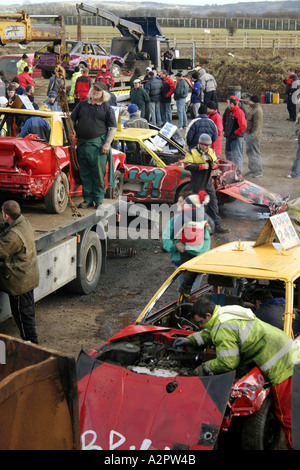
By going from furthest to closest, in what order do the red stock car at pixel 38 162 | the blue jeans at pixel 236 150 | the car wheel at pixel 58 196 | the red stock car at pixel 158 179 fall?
1. the blue jeans at pixel 236 150
2. the red stock car at pixel 158 179
3. the car wheel at pixel 58 196
4. the red stock car at pixel 38 162

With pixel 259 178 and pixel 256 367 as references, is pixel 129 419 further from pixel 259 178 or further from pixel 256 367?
pixel 259 178

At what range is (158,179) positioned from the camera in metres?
12.6

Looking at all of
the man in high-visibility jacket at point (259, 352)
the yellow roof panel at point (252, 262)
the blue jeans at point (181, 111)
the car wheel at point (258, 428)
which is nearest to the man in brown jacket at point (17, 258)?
the yellow roof panel at point (252, 262)

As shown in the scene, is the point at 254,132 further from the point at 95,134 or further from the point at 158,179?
the point at 95,134

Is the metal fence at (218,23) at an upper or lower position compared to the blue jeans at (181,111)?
upper

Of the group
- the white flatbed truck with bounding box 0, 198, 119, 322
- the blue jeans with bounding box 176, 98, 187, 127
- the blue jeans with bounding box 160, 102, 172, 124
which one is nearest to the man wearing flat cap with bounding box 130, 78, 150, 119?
the blue jeans with bounding box 160, 102, 172, 124

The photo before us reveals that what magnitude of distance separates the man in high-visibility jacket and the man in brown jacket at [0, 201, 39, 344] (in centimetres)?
238

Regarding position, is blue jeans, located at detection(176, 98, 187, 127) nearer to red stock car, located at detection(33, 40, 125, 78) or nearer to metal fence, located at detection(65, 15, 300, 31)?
red stock car, located at detection(33, 40, 125, 78)

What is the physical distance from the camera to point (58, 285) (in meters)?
8.43

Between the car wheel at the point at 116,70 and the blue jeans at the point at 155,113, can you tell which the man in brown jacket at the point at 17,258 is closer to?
the blue jeans at the point at 155,113

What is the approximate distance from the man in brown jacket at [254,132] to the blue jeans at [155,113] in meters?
4.71

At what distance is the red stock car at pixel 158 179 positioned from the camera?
41.2 ft

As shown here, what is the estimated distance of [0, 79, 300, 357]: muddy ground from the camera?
26.4 feet

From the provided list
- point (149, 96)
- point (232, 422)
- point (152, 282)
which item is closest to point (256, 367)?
point (232, 422)
